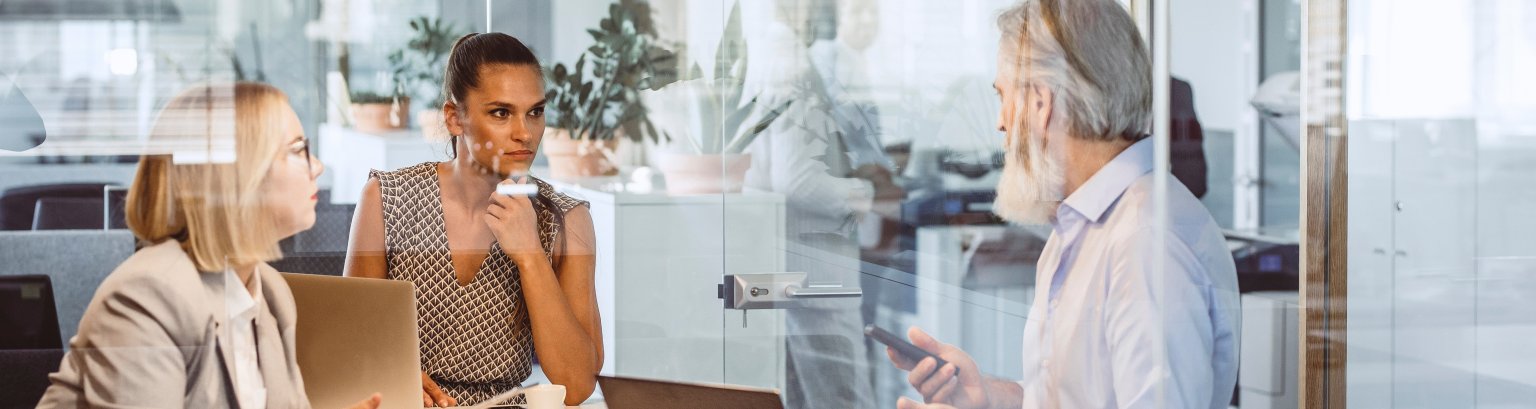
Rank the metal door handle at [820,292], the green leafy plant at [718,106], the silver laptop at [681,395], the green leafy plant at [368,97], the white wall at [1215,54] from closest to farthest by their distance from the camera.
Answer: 1. the silver laptop at [681,395]
2. the green leafy plant at [368,97]
3. the green leafy plant at [718,106]
4. the metal door handle at [820,292]
5. the white wall at [1215,54]

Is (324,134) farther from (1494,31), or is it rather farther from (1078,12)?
(1494,31)

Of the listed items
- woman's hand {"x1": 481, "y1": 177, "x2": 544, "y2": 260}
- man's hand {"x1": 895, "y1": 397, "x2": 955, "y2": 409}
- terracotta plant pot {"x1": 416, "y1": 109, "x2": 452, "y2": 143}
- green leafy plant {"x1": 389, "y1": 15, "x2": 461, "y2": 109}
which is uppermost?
green leafy plant {"x1": 389, "y1": 15, "x2": 461, "y2": 109}

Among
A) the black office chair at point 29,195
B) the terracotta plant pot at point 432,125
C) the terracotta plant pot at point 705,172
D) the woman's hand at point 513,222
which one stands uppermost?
the terracotta plant pot at point 432,125

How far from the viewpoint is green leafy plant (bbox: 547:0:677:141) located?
1.91m

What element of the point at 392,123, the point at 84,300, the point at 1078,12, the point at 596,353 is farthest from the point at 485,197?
the point at 1078,12

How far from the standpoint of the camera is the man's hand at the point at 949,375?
7.12 feet

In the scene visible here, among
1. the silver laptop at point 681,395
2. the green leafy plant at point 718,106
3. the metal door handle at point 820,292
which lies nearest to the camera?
the silver laptop at point 681,395

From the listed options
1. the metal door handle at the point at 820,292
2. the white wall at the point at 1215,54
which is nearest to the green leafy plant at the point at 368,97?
the metal door handle at the point at 820,292

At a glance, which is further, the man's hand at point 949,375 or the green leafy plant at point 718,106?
the man's hand at point 949,375

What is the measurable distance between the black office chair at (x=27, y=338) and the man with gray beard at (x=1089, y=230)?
4.29 ft

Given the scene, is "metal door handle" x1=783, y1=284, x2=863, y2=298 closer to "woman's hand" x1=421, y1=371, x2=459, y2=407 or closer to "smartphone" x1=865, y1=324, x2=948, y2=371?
"smartphone" x1=865, y1=324, x2=948, y2=371

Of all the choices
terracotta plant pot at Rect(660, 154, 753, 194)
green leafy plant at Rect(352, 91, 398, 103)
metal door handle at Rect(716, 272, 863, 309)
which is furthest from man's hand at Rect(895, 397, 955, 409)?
green leafy plant at Rect(352, 91, 398, 103)

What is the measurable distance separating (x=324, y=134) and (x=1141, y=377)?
139 centimetres

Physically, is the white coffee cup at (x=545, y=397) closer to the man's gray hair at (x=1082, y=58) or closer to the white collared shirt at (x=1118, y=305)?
the white collared shirt at (x=1118, y=305)
